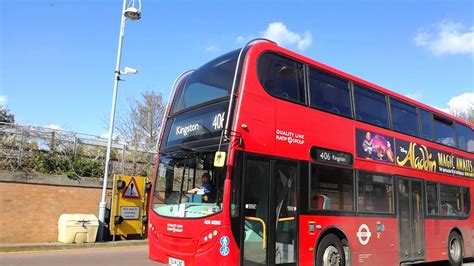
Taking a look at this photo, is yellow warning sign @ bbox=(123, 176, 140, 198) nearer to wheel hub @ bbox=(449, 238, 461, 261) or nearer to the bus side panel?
the bus side panel

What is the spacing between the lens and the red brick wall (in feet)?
47.7

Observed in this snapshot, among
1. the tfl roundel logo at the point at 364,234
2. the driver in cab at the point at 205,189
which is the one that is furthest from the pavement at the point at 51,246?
the tfl roundel logo at the point at 364,234

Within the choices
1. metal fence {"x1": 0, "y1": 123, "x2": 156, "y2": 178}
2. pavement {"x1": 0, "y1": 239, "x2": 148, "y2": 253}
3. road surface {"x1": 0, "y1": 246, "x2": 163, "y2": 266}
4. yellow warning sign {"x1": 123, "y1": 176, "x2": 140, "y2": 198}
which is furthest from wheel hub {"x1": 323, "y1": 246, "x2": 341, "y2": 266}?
metal fence {"x1": 0, "y1": 123, "x2": 156, "y2": 178}

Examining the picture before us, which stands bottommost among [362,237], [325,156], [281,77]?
[362,237]

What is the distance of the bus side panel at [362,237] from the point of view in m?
8.46

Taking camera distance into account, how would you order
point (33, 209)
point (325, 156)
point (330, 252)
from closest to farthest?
1. point (330, 252)
2. point (325, 156)
3. point (33, 209)

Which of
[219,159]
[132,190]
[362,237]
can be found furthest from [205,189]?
[132,190]

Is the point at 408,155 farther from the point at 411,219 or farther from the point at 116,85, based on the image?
the point at 116,85

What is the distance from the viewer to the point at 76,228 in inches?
588

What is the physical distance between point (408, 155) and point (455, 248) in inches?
158

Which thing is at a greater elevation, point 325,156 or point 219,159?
point 325,156

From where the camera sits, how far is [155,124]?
32.0 metres

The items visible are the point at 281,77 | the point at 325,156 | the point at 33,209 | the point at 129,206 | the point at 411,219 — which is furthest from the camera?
the point at 129,206

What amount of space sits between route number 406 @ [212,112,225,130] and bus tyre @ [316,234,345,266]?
3176 millimetres
